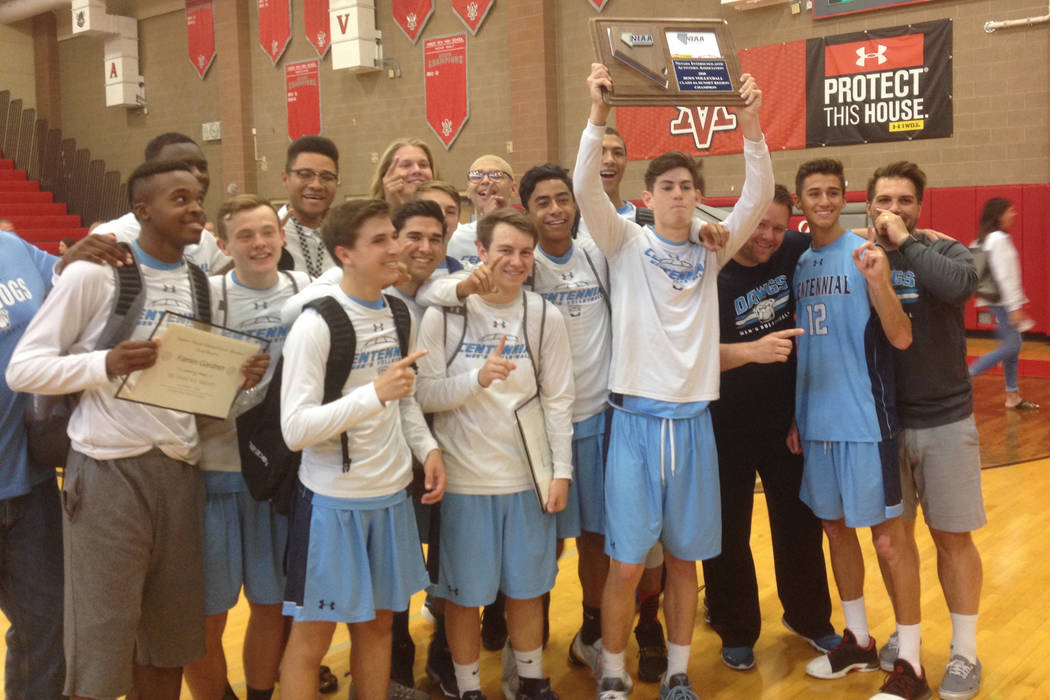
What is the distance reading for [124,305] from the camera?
256 centimetres

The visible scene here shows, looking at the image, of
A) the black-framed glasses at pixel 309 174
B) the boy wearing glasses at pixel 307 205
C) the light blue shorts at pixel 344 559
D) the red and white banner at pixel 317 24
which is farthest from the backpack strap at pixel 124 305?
the red and white banner at pixel 317 24

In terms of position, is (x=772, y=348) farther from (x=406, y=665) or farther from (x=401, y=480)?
(x=406, y=665)

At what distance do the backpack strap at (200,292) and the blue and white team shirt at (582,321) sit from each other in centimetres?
119

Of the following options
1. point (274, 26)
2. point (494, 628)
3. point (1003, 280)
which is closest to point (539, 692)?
Answer: point (494, 628)

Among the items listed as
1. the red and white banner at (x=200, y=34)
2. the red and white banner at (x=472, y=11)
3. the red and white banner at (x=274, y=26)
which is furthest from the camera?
the red and white banner at (x=200, y=34)

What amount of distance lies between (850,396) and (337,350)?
1.88 meters

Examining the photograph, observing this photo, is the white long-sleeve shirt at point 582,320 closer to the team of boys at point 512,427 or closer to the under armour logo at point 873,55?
the team of boys at point 512,427

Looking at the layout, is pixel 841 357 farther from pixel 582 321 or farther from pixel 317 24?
pixel 317 24

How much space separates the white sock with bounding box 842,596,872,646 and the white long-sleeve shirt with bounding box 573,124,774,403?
3.60 ft

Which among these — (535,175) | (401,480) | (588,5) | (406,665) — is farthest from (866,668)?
(588,5)

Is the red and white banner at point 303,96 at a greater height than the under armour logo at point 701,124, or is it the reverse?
the red and white banner at point 303,96

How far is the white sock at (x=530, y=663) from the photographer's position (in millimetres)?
3203

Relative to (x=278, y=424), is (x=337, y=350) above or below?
above

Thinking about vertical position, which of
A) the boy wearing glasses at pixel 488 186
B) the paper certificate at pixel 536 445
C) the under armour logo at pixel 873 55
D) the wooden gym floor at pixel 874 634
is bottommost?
the wooden gym floor at pixel 874 634
